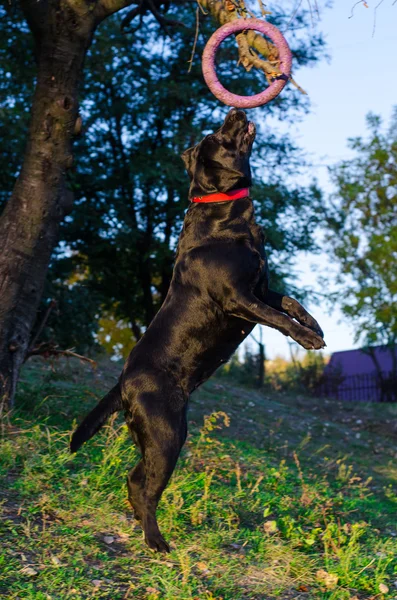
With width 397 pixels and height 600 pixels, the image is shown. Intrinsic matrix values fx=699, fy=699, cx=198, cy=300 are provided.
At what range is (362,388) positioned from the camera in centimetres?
2264

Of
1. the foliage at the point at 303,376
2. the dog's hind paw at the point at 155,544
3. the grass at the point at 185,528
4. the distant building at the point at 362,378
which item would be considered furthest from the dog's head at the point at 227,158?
the distant building at the point at 362,378

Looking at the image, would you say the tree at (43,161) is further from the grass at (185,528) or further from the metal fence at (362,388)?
the metal fence at (362,388)

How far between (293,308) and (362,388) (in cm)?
1948

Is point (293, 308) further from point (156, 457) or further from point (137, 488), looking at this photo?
point (137, 488)

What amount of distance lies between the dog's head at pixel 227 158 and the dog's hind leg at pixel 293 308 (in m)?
0.67

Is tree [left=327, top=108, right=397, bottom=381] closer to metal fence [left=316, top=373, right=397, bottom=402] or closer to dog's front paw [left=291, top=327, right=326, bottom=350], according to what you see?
metal fence [left=316, top=373, right=397, bottom=402]

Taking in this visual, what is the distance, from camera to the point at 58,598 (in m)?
3.48

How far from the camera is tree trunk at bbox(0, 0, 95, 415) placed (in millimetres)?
6379

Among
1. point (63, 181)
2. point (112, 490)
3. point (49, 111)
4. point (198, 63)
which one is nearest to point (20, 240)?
point (63, 181)

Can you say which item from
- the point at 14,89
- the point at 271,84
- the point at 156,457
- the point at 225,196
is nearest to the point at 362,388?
the point at 14,89

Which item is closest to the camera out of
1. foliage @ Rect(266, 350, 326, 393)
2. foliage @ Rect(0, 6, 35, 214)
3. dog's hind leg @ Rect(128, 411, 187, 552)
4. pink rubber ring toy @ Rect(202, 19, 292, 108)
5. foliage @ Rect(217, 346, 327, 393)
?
dog's hind leg @ Rect(128, 411, 187, 552)

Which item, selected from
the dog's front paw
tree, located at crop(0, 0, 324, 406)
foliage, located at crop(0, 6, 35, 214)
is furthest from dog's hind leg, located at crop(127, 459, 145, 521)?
foliage, located at crop(0, 6, 35, 214)

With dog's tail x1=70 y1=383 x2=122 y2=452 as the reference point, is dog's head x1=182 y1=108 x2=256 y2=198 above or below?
above

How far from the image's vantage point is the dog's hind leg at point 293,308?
152 inches
